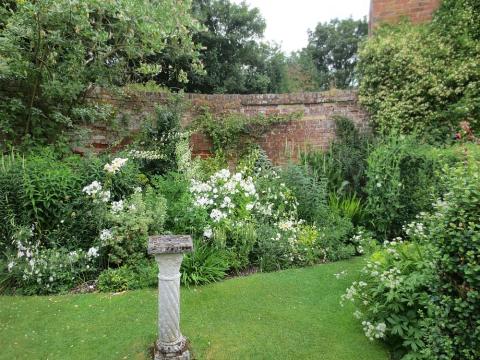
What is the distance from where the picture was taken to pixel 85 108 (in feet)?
18.9

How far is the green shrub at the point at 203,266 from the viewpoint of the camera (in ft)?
12.7

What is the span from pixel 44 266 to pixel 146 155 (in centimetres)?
231

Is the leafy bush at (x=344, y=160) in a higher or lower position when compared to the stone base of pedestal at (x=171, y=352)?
higher

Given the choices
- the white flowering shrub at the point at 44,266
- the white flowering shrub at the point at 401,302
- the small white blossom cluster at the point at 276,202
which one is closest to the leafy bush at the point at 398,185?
→ the small white blossom cluster at the point at 276,202

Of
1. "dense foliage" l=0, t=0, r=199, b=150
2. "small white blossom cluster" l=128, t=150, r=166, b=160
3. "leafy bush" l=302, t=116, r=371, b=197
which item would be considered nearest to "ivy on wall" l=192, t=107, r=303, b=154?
"leafy bush" l=302, t=116, r=371, b=197

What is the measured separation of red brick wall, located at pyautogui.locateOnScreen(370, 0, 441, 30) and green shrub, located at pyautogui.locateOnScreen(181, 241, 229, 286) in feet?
21.0

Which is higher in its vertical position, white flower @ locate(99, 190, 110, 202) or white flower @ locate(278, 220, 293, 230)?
white flower @ locate(99, 190, 110, 202)

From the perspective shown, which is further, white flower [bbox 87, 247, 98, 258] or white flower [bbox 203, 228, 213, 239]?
white flower [bbox 203, 228, 213, 239]

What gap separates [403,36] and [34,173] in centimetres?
685

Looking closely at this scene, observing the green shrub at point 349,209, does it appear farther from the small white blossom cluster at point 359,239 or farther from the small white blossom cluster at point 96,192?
the small white blossom cluster at point 96,192

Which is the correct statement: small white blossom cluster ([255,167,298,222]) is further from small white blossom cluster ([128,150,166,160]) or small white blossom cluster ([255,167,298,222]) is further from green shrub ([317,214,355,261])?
small white blossom cluster ([128,150,166,160])

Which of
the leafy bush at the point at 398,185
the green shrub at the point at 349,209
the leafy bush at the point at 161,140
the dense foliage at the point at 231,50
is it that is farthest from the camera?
the dense foliage at the point at 231,50

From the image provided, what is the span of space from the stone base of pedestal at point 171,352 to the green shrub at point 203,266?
111 cm

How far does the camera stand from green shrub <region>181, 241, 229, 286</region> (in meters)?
3.88
